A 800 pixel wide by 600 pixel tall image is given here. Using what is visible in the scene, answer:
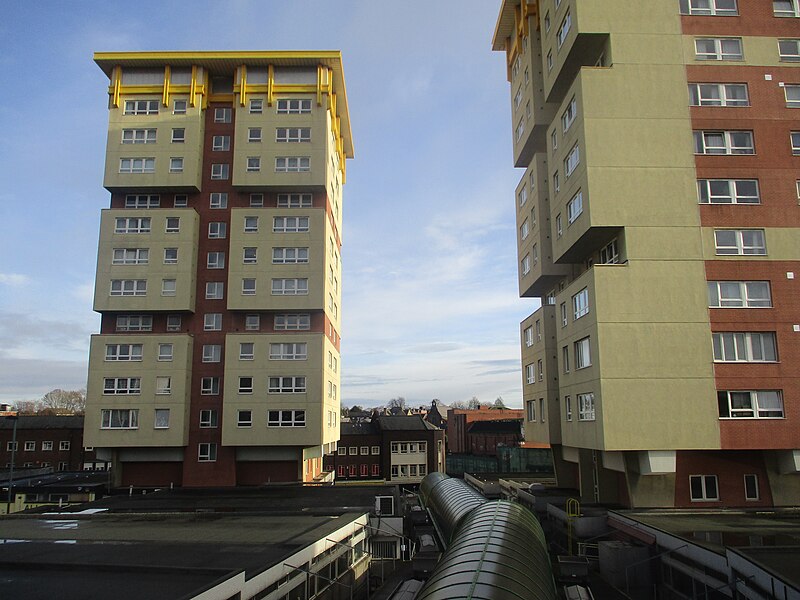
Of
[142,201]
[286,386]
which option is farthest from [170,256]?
[286,386]

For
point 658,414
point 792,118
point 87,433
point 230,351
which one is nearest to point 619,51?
point 792,118

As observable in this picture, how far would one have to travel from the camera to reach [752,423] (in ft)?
104

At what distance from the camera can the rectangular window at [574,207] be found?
119ft

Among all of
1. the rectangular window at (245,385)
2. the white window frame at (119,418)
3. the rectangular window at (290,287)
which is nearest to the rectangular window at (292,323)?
the rectangular window at (290,287)

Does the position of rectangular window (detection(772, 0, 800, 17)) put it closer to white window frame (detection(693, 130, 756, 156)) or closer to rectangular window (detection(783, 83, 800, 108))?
rectangular window (detection(783, 83, 800, 108))

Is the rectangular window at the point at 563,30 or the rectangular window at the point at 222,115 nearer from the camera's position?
the rectangular window at the point at 563,30

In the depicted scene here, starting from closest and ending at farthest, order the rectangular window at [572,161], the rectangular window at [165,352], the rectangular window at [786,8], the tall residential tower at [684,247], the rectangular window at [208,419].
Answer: the tall residential tower at [684,247] < the rectangular window at [786,8] < the rectangular window at [572,161] < the rectangular window at [165,352] < the rectangular window at [208,419]

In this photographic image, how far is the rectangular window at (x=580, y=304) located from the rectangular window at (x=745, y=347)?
22.1 ft

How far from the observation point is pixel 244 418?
48.5m

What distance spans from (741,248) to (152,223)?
43286 mm

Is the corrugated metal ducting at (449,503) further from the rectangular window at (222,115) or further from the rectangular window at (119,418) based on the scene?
the rectangular window at (222,115)

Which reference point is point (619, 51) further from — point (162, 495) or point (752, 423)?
point (162, 495)

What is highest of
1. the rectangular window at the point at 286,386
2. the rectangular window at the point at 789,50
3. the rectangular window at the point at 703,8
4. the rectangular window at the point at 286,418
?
the rectangular window at the point at 703,8

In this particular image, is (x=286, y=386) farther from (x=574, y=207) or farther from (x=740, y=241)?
(x=740, y=241)
